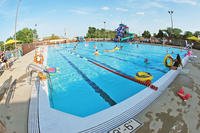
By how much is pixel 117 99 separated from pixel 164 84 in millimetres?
2657

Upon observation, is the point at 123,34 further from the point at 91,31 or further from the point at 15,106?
the point at 15,106

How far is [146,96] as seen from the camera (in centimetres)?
771

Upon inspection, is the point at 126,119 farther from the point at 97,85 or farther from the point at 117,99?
the point at 97,85

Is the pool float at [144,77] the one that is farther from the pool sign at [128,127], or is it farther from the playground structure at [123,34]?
the playground structure at [123,34]

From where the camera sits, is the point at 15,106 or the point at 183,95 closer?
the point at 15,106

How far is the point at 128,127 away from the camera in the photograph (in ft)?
19.1

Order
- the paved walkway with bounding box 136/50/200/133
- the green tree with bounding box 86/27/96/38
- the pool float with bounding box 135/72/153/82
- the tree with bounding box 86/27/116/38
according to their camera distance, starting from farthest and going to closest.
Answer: the green tree with bounding box 86/27/96/38 < the tree with bounding box 86/27/116/38 < the pool float with bounding box 135/72/153/82 < the paved walkway with bounding box 136/50/200/133

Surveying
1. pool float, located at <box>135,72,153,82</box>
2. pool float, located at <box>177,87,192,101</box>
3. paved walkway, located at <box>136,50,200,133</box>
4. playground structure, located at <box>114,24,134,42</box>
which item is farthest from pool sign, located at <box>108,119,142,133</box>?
playground structure, located at <box>114,24,134,42</box>

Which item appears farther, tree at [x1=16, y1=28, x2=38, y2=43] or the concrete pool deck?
tree at [x1=16, y1=28, x2=38, y2=43]

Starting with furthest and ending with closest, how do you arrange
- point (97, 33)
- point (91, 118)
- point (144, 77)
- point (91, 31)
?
1. point (91, 31)
2. point (97, 33)
3. point (144, 77)
4. point (91, 118)

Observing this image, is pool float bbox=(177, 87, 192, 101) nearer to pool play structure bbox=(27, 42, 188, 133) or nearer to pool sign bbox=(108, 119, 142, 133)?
pool play structure bbox=(27, 42, 188, 133)

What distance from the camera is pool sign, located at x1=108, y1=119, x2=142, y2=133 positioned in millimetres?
5625

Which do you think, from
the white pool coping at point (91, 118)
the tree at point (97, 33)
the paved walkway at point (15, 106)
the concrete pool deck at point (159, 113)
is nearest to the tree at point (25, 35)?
the tree at point (97, 33)

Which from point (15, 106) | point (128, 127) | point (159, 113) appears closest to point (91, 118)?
point (128, 127)
